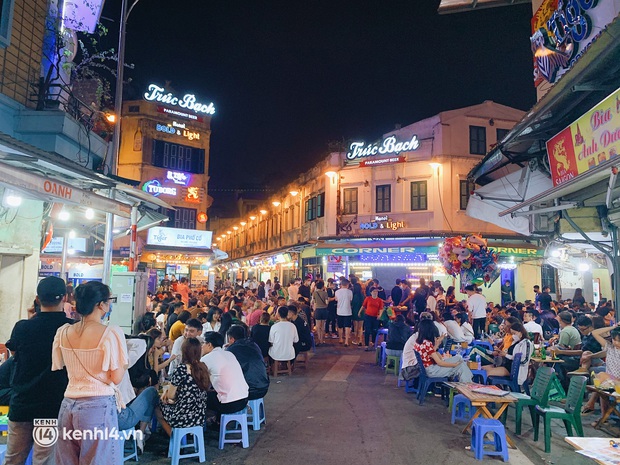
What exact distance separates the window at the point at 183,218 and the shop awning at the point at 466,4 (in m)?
23.6

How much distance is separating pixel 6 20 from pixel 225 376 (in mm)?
8339

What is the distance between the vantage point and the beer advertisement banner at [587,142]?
5508 millimetres

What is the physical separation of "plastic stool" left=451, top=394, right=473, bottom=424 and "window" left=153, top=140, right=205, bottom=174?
28326 mm

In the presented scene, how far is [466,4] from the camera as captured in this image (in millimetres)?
12531

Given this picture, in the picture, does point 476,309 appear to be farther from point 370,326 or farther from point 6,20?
point 6,20

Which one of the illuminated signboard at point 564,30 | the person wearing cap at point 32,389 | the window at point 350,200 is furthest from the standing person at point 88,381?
the window at point 350,200

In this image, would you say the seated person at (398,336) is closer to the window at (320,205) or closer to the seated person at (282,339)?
the seated person at (282,339)

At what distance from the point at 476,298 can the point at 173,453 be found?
9.46 metres

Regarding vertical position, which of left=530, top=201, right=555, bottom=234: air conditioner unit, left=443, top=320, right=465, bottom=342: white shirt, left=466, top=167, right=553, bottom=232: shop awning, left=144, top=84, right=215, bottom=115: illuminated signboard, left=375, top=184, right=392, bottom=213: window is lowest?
left=443, top=320, right=465, bottom=342: white shirt

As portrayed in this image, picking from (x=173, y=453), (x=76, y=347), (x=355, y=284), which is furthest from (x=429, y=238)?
(x=76, y=347)

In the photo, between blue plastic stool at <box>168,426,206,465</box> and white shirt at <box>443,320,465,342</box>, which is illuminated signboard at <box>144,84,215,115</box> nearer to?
white shirt at <box>443,320,465,342</box>

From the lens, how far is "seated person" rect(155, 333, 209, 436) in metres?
5.26

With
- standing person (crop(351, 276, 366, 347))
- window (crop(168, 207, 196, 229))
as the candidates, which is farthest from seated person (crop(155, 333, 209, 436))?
window (crop(168, 207, 196, 229))

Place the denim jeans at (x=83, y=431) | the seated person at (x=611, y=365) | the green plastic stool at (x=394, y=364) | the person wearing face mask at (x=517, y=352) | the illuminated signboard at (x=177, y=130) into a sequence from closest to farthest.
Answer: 1. the denim jeans at (x=83, y=431)
2. the seated person at (x=611, y=365)
3. the person wearing face mask at (x=517, y=352)
4. the green plastic stool at (x=394, y=364)
5. the illuminated signboard at (x=177, y=130)
